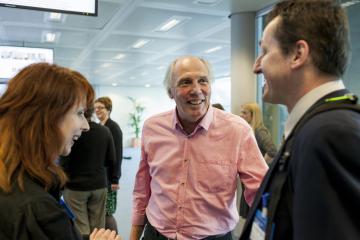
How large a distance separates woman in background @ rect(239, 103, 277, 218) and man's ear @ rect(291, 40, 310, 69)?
254 centimetres

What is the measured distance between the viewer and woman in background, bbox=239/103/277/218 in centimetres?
344

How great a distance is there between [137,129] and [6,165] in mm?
15259

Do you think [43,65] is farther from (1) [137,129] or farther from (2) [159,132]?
(1) [137,129]

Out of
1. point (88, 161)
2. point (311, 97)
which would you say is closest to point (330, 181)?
point (311, 97)

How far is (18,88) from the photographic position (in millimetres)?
1053

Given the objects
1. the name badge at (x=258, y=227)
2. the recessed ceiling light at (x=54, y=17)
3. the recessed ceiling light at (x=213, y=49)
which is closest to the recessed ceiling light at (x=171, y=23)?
the recessed ceiling light at (x=54, y=17)

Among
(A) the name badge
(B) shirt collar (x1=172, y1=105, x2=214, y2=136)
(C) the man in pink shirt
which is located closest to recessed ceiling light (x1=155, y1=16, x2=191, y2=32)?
(C) the man in pink shirt

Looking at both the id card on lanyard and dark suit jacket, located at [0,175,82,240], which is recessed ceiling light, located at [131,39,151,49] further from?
the id card on lanyard

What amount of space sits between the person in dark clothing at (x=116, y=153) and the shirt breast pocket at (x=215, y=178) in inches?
92.0

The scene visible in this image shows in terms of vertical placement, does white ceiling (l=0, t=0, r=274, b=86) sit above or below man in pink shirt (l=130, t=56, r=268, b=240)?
above

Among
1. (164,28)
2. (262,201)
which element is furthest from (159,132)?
(164,28)

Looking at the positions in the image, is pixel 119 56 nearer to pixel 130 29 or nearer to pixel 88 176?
pixel 130 29

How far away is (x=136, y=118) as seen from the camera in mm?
16391

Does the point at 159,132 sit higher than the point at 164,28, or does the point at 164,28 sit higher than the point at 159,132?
the point at 164,28
